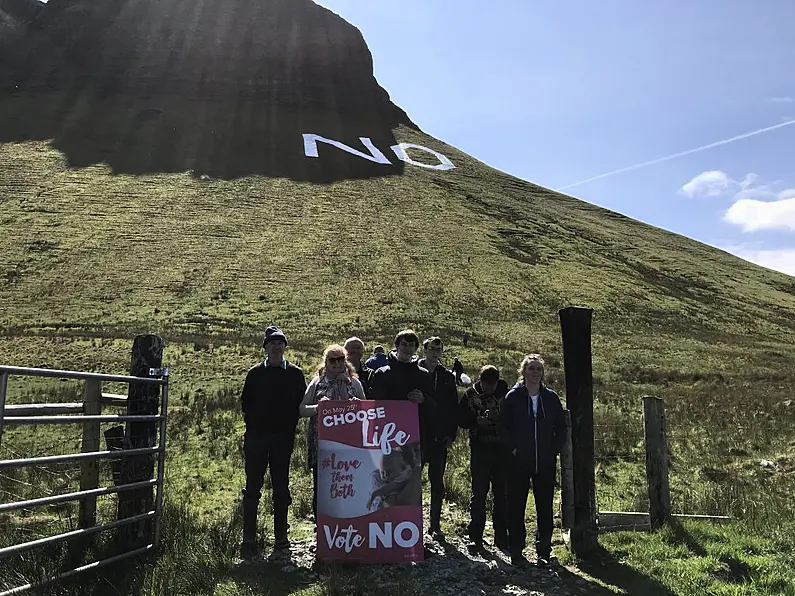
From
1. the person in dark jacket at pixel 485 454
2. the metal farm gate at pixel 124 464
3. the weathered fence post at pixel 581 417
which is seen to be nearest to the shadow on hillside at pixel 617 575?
the weathered fence post at pixel 581 417

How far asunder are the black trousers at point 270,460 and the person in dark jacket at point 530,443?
2.29 meters

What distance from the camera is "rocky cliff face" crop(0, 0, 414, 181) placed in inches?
3184

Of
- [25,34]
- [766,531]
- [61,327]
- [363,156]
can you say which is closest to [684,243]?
[363,156]

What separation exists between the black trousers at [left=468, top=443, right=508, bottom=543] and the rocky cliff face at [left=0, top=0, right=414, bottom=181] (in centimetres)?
7156

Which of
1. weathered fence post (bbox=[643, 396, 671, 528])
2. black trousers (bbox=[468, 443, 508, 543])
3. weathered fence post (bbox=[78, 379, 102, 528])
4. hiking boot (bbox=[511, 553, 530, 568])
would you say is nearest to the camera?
weathered fence post (bbox=[78, 379, 102, 528])

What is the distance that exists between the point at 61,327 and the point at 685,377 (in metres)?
32.6

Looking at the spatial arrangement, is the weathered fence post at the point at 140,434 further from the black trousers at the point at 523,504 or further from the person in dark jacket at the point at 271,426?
the black trousers at the point at 523,504

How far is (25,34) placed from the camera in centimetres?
12462

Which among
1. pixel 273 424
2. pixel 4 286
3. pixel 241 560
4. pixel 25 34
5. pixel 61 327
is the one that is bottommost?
pixel 241 560

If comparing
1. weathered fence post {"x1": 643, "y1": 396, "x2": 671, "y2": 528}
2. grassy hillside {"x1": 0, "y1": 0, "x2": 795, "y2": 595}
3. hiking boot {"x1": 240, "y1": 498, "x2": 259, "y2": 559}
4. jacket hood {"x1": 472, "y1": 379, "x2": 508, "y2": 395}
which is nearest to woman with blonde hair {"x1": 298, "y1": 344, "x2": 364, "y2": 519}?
hiking boot {"x1": 240, "y1": 498, "x2": 259, "y2": 559}

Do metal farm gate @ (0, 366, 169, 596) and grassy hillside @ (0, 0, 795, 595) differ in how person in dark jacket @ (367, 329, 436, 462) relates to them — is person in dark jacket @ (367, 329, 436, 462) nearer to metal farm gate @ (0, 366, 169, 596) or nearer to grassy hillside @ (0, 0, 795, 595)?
grassy hillside @ (0, 0, 795, 595)

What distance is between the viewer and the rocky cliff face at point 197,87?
8088cm

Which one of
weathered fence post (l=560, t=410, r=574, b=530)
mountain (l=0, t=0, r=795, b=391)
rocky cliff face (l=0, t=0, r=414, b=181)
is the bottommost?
weathered fence post (l=560, t=410, r=574, b=530)

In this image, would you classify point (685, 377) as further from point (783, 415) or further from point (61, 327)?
point (61, 327)
